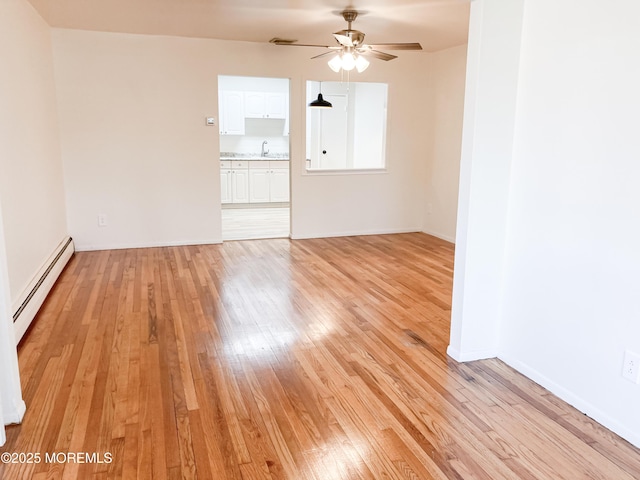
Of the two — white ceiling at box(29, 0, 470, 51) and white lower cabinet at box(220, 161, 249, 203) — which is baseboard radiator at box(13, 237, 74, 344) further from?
white lower cabinet at box(220, 161, 249, 203)

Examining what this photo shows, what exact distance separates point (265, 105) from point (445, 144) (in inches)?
153

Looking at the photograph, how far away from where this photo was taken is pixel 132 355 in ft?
9.34

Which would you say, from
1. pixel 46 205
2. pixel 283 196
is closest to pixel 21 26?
pixel 46 205

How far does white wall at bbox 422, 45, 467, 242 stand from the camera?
596 cm

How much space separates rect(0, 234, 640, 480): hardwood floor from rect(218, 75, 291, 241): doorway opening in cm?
441

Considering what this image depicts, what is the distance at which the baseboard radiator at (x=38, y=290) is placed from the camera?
3.06 meters

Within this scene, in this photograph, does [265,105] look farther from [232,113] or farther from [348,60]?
[348,60]

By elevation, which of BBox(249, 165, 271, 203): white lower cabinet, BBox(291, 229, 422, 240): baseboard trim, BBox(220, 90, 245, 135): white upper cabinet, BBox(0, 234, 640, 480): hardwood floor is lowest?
BBox(0, 234, 640, 480): hardwood floor

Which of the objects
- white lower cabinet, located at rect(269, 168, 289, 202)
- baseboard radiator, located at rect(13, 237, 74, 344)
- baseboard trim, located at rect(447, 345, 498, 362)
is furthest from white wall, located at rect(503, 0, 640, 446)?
white lower cabinet, located at rect(269, 168, 289, 202)

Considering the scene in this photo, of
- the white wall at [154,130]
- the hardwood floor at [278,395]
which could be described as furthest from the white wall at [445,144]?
the hardwood floor at [278,395]

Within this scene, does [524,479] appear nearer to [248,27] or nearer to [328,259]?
[328,259]

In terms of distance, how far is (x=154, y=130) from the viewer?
17.9ft

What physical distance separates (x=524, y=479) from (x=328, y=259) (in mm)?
3524

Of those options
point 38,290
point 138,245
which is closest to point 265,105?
point 138,245
